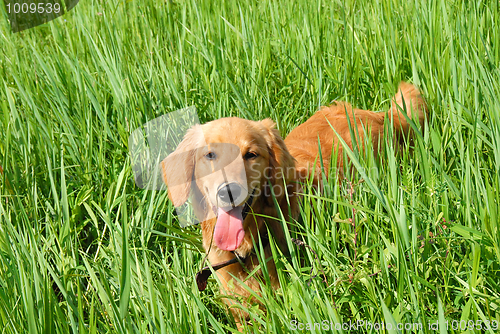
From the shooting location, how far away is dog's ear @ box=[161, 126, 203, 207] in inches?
84.9

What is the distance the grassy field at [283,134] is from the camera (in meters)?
1.34

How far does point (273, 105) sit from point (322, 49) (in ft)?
2.12

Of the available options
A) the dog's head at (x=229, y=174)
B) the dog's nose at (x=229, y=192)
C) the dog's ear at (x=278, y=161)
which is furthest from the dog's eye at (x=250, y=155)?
the dog's nose at (x=229, y=192)

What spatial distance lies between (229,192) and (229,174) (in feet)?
0.34

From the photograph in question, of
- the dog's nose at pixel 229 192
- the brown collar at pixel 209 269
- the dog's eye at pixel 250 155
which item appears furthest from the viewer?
the dog's eye at pixel 250 155

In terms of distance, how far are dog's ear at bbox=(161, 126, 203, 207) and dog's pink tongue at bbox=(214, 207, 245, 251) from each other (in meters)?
0.28

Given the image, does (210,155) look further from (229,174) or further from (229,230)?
(229,230)

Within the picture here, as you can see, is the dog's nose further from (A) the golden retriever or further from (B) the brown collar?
(B) the brown collar

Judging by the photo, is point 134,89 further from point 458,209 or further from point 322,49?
point 458,209

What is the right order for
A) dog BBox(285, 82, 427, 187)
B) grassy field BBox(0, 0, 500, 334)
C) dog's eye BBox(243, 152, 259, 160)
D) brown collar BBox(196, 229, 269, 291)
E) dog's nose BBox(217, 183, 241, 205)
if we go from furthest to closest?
dog BBox(285, 82, 427, 187)
dog's eye BBox(243, 152, 259, 160)
dog's nose BBox(217, 183, 241, 205)
brown collar BBox(196, 229, 269, 291)
grassy field BBox(0, 0, 500, 334)

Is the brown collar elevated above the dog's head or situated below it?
below

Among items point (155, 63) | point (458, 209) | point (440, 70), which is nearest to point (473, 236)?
point (458, 209)

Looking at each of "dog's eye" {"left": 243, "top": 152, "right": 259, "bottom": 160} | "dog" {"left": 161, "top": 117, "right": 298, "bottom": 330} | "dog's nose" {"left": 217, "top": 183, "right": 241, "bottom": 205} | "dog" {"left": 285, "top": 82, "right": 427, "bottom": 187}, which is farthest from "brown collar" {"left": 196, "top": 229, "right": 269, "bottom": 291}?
"dog" {"left": 285, "top": 82, "right": 427, "bottom": 187}

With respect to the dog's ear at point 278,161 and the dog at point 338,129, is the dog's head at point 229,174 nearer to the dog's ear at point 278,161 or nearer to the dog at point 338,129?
the dog's ear at point 278,161
